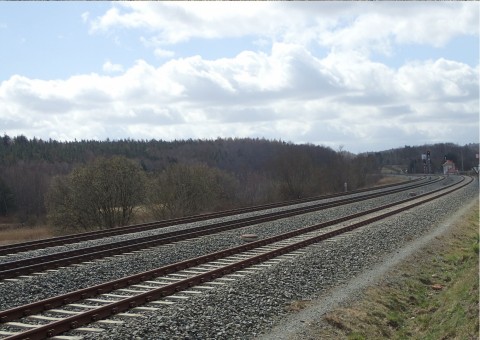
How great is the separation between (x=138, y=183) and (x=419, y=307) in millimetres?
29462

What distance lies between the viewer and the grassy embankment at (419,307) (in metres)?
10.2

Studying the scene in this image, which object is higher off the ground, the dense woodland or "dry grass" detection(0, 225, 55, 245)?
the dense woodland

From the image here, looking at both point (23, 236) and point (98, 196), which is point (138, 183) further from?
point (23, 236)

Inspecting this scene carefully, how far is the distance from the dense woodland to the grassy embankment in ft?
83.7

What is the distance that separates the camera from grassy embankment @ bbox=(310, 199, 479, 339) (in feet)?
33.6

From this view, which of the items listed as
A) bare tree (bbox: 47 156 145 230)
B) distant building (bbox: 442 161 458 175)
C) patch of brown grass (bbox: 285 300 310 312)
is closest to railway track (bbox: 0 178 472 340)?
patch of brown grass (bbox: 285 300 310 312)

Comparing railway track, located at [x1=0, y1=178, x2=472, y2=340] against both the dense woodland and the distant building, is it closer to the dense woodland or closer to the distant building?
the dense woodland

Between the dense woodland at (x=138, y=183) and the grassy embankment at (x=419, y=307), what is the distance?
83.7 ft

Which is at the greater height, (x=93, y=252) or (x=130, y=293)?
(x=93, y=252)

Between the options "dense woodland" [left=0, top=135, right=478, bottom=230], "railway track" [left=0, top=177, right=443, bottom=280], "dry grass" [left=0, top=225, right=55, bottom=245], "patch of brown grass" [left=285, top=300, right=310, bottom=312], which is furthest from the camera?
"dense woodland" [left=0, top=135, right=478, bottom=230]

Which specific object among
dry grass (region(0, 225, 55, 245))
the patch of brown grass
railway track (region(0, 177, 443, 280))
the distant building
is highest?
the distant building

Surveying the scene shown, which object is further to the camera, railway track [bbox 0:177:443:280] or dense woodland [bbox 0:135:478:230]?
dense woodland [bbox 0:135:478:230]

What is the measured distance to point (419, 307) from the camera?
42.4 ft

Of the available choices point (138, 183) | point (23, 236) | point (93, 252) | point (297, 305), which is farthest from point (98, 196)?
point (297, 305)
